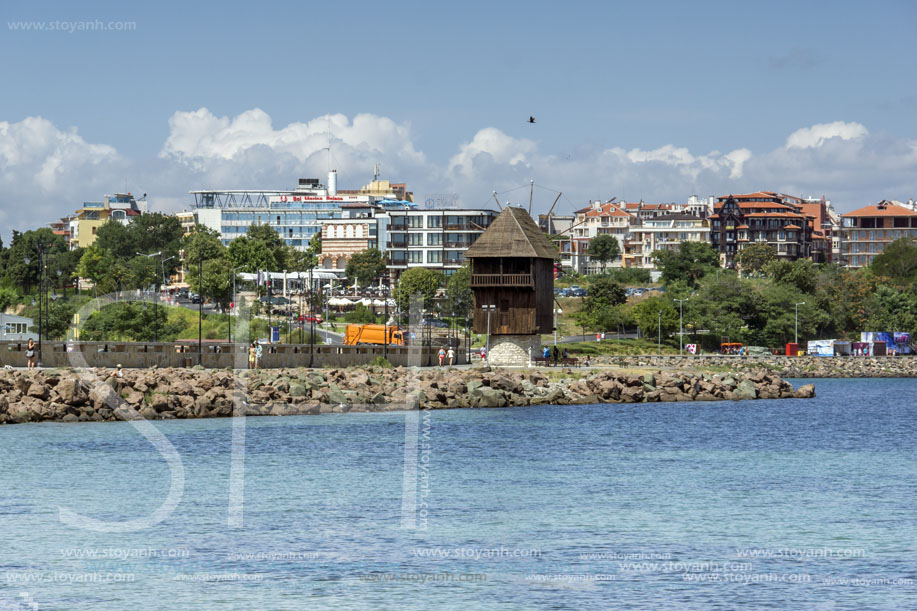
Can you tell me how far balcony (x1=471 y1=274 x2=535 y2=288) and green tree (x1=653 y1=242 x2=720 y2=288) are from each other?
9625 centimetres

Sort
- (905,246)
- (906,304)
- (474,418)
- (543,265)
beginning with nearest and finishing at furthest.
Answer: (474,418), (543,265), (906,304), (905,246)

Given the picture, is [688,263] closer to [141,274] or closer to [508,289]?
[141,274]

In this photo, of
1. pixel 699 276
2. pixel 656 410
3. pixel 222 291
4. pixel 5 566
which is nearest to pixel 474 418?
pixel 656 410

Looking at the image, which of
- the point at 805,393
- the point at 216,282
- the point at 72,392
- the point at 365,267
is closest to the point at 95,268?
the point at 216,282

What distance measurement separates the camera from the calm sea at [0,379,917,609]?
A: 21.5 meters

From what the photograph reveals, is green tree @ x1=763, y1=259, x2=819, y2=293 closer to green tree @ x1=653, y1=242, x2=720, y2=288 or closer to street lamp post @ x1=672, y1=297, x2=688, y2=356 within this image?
street lamp post @ x1=672, y1=297, x2=688, y2=356

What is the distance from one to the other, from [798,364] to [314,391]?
74103mm

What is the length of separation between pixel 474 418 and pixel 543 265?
1030 inches

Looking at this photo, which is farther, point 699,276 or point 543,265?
point 699,276

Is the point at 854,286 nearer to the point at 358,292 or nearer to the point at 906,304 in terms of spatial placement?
the point at 906,304

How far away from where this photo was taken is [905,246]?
177m

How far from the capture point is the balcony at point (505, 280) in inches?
3002

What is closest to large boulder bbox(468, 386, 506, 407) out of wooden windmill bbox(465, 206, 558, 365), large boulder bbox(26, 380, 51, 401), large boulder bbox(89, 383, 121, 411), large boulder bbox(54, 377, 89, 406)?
wooden windmill bbox(465, 206, 558, 365)

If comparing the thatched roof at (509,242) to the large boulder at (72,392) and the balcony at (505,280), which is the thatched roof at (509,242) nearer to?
the balcony at (505,280)
